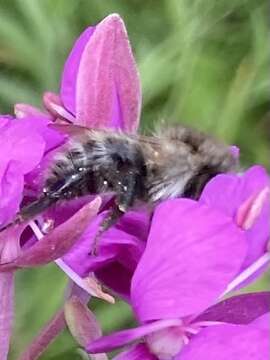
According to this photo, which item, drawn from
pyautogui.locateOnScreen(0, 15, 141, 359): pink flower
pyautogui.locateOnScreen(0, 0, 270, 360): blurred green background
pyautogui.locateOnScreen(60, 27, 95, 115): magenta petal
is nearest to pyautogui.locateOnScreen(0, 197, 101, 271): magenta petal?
pyautogui.locateOnScreen(0, 15, 141, 359): pink flower

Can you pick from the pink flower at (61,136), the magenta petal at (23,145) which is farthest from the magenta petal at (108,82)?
the magenta petal at (23,145)

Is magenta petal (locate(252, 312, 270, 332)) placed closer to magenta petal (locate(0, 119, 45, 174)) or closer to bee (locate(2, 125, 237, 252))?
bee (locate(2, 125, 237, 252))

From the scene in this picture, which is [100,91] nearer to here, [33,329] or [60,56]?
[33,329]

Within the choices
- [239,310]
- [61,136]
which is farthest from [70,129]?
[239,310]

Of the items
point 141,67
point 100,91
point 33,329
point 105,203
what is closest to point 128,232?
point 105,203

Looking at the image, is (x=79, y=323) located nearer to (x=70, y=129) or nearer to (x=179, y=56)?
(x=70, y=129)

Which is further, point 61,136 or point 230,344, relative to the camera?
point 61,136

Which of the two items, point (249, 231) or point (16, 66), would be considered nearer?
point (249, 231)
